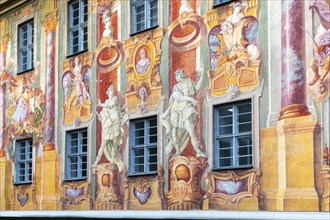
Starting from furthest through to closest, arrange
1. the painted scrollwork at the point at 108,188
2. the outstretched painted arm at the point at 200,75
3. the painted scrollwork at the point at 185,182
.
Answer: the painted scrollwork at the point at 108,188
the outstretched painted arm at the point at 200,75
the painted scrollwork at the point at 185,182

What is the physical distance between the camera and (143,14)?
55.9 ft

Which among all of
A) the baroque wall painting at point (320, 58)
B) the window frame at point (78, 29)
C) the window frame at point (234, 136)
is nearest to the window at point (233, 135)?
the window frame at point (234, 136)

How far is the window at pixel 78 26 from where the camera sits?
62.3ft

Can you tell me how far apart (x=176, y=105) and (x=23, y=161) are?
22.6ft

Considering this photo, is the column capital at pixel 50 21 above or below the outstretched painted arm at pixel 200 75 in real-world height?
above

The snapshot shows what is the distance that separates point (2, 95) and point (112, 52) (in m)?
5.80

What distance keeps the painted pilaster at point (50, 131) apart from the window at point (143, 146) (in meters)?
3.25

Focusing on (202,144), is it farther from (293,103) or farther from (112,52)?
(112,52)

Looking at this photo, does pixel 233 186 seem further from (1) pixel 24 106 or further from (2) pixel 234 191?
(1) pixel 24 106

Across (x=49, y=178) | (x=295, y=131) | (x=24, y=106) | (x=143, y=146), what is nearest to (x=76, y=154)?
(x=49, y=178)

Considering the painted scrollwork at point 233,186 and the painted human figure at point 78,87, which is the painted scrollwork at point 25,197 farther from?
the painted scrollwork at point 233,186

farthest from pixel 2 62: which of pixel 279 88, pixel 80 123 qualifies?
pixel 279 88

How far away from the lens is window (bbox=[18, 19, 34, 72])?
21.4 metres

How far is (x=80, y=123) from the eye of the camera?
18547 mm
